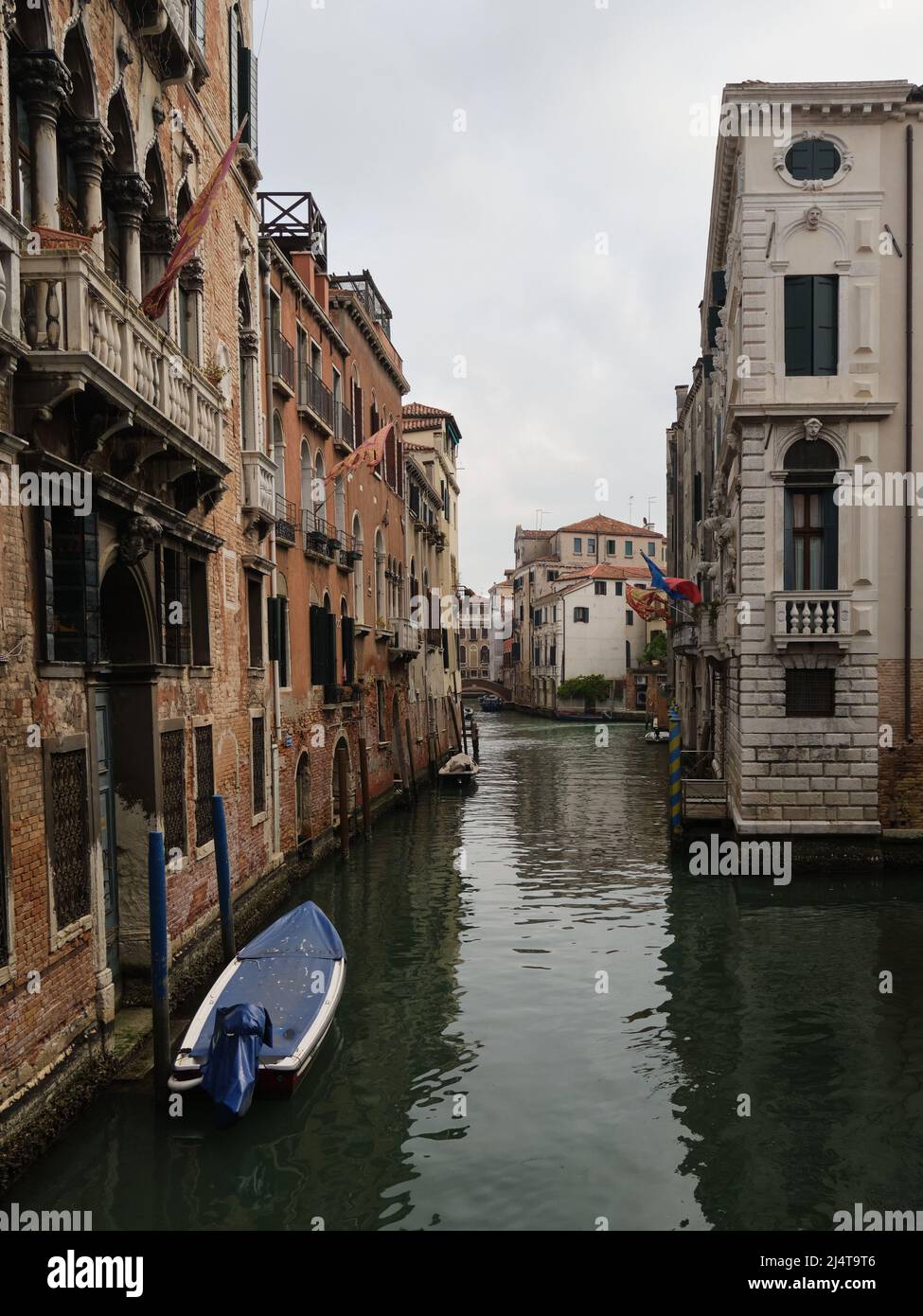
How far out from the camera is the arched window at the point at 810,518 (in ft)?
48.3

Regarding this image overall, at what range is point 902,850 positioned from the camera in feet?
49.2

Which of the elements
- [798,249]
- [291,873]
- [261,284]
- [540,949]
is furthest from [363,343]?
[540,949]

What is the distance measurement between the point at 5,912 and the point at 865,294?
13.6 metres

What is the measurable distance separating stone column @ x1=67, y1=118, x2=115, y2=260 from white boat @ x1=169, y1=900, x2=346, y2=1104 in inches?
234

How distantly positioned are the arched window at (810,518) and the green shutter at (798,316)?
1.32 m

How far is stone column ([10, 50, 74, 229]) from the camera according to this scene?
673cm

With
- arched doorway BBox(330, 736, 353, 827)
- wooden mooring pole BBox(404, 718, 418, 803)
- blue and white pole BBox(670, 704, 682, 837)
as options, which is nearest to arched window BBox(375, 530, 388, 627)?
wooden mooring pole BBox(404, 718, 418, 803)

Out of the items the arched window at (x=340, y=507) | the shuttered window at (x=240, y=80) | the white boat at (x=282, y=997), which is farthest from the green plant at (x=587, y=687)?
the white boat at (x=282, y=997)

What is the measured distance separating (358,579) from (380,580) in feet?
7.96

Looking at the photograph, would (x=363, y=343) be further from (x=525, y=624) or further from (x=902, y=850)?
(x=525, y=624)

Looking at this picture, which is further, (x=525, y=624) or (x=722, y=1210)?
(x=525, y=624)

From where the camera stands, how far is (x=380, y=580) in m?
23.4

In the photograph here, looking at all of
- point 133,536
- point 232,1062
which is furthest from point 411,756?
point 232,1062

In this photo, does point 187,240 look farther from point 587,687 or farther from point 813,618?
point 587,687
